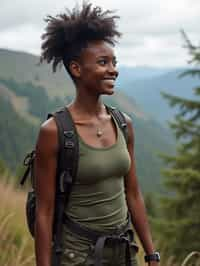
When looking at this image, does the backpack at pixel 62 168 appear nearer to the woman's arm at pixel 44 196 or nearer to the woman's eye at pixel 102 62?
the woman's arm at pixel 44 196

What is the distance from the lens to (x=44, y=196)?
2834 millimetres

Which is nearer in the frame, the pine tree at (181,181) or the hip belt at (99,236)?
the hip belt at (99,236)

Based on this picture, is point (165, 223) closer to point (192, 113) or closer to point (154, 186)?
point (192, 113)

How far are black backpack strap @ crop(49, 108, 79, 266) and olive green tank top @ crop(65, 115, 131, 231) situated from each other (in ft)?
0.09

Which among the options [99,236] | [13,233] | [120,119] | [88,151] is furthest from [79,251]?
[13,233]

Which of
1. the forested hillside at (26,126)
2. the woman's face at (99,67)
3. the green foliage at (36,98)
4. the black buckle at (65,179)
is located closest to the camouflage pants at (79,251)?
the black buckle at (65,179)

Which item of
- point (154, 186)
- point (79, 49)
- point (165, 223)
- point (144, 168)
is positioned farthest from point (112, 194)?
point (144, 168)

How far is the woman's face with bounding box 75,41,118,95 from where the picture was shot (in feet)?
9.66

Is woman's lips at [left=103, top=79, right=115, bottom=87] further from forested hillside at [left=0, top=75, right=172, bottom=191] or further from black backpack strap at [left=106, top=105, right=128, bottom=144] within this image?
forested hillside at [left=0, top=75, right=172, bottom=191]

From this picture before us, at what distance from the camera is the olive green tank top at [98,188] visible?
2791mm

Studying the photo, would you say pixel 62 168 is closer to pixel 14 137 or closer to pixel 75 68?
pixel 75 68

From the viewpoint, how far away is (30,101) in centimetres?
17950

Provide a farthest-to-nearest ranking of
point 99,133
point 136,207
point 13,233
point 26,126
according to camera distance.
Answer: point 26,126, point 13,233, point 136,207, point 99,133

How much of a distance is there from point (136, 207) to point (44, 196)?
572 millimetres
